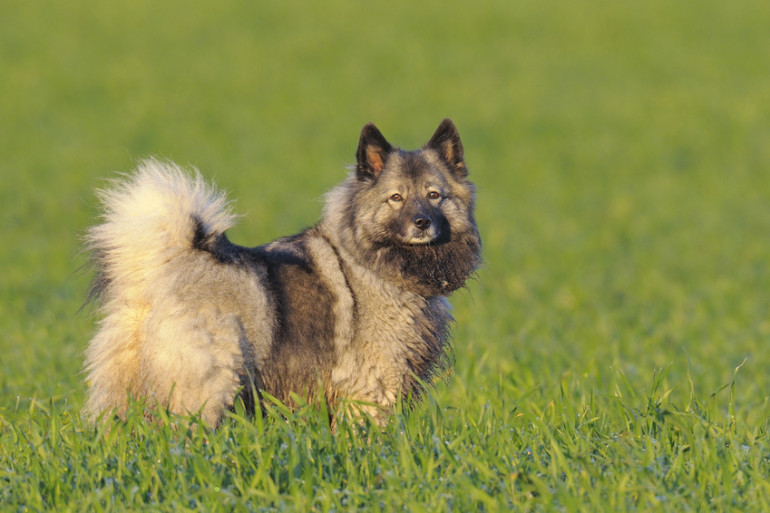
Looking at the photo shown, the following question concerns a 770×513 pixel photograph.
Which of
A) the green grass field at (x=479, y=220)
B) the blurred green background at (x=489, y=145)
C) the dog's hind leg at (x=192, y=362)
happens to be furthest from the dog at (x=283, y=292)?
the blurred green background at (x=489, y=145)

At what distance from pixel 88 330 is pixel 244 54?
22.0 metres

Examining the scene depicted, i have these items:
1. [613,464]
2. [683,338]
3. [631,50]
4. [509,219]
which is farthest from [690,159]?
[613,464]

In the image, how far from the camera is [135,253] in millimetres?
4773

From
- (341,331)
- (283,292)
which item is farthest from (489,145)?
(283,292)

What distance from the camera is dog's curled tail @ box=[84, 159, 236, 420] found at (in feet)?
15.5

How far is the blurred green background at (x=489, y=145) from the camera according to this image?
9.26 meters

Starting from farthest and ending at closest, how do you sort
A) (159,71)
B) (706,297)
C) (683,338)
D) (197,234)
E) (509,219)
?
(159,71) → (509,219) → (706,297) → (683,338) → (197,234)

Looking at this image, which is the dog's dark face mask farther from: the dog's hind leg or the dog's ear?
the dog's hind leg

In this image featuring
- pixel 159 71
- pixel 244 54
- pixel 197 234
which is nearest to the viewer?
pixel 197 234

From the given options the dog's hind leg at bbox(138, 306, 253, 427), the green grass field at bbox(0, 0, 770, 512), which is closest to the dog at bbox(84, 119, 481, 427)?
the dog's hind leg at bbox(138, 306, 253, 427)

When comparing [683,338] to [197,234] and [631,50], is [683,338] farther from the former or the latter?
[631,50]

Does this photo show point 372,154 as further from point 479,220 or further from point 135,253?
point 479,220

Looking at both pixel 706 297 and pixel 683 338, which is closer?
pixel 683 338

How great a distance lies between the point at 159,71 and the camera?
27.8 metres
